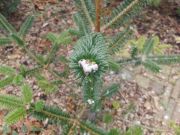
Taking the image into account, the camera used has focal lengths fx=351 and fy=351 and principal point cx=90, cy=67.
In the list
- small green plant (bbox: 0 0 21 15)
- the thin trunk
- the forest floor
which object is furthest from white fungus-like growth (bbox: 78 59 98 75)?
small green plant (bbox: 0 0 21 15)

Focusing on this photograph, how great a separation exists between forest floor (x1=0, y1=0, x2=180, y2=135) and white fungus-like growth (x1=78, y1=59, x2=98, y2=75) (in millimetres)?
1594

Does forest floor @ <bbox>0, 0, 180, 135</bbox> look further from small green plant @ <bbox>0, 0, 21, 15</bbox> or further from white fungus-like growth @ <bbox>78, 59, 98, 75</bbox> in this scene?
white fungus-like growth @ <bbox>78, 59, 98, 75</bbox>

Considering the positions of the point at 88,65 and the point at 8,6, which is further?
the point at 8,6

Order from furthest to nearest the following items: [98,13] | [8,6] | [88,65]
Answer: [8,6]
[98,13]
[88,65]

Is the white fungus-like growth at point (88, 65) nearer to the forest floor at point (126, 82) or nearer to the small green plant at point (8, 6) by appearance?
the forest floor at point (126, 82)

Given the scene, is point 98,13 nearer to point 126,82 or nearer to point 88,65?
point 88,65

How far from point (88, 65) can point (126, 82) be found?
2.22 m

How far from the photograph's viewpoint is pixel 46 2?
4.40 metres

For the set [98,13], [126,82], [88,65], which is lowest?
[126,82]

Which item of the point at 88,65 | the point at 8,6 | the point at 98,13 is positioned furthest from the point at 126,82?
the point at 88,65

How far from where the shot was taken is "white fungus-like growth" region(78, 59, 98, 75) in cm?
141

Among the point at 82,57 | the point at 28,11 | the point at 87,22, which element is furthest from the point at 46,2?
the point at 82,57

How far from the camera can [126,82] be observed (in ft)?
11.8

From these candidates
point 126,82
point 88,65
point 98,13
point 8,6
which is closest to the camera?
point 88,65
